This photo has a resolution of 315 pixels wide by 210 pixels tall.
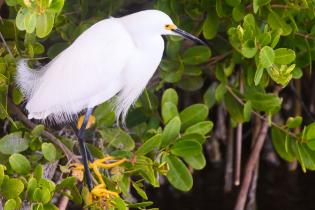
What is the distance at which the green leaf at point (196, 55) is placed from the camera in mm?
1599

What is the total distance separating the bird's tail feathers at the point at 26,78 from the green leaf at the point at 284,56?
1.49 feet

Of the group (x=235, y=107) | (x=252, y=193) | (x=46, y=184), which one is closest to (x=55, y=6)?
(x=46, y=184)

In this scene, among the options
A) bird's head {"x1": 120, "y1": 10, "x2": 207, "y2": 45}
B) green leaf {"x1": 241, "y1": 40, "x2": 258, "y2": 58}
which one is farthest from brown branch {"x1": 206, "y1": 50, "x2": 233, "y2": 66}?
bird's head {"x1": 120, "y1": 10, "x2": 207, "y2": 45}

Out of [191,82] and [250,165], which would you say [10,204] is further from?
[250,165]

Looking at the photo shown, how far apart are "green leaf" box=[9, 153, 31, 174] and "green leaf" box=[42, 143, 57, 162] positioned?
38 mm

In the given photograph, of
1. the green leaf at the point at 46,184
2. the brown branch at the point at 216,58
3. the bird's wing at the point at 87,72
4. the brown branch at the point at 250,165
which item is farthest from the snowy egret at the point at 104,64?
the brown branch at the point at 250,165

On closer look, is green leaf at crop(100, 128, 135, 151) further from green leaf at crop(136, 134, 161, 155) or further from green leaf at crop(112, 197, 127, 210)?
green leaf at crop(112, 197, 127, 210)

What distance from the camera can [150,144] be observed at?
52.4 inches

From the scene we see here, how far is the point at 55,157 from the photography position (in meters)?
1.37

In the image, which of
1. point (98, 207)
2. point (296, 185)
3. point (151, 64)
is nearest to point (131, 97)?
point (151, 64)

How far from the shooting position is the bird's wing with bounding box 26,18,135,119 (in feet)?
4.10

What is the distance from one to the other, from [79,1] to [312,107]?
1.03 m

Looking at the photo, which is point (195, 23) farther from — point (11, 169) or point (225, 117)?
point (225, 117)

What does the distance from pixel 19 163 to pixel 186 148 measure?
1.04 ft
